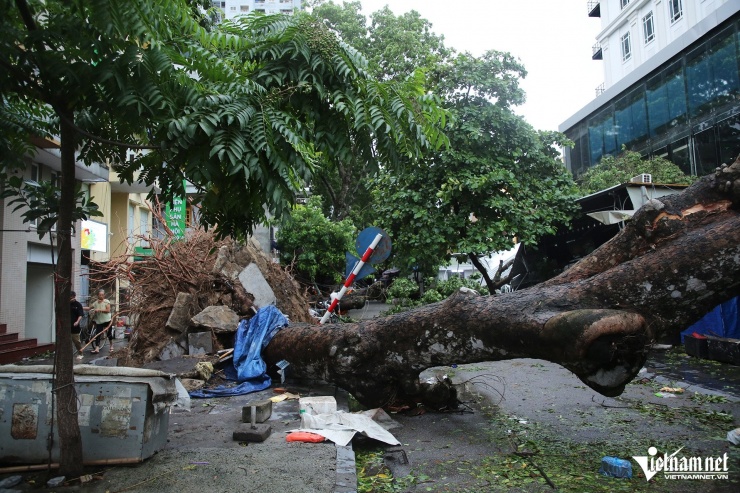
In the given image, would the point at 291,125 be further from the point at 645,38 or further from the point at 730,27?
the point at 645,38

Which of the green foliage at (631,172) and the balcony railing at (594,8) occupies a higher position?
the balcony railing at (594,8)

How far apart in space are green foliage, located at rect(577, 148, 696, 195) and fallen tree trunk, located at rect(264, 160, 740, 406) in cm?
1049

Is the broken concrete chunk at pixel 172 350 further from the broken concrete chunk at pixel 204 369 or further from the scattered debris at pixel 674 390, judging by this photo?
the scattered debris at pixel 674 390

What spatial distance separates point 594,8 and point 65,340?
37.5 meters

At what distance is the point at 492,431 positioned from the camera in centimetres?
587

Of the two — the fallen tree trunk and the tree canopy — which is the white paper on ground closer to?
the fallen tree trunk

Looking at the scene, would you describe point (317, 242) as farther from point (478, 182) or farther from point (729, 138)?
point (729, 138)

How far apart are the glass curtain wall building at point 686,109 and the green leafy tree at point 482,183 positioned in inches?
275

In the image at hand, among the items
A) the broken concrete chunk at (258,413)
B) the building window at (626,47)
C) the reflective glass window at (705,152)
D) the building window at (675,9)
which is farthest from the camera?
the building window at (626,47)

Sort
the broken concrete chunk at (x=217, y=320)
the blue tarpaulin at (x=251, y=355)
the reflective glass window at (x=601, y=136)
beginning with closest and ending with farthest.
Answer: the blue tarpaulin at (x=251, y=355) < the broken concrete chunk at (x=217, y=320) < the reflective glass window at (x=601, y=136)

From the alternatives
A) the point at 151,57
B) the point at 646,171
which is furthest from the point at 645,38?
the point at 151,57

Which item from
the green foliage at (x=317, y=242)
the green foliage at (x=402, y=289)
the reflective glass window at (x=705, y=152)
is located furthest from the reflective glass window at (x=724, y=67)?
the green foliage at (x=317, y=242)

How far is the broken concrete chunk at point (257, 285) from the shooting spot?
1039 cm

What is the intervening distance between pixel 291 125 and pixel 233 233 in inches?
48.0
